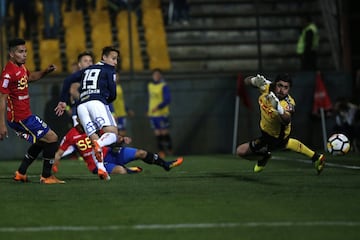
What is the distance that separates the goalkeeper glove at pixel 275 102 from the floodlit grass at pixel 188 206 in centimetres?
93

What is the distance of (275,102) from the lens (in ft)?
39.8

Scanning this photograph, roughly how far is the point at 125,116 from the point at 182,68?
2514mm

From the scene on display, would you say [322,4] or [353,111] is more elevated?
[322,4]

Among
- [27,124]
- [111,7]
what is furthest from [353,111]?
[27,124]

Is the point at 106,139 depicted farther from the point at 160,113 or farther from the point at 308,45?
the point at 308,45

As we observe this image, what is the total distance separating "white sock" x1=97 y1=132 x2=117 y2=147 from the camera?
12.2m

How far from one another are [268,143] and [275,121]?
0.40m

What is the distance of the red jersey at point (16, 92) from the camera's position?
1192cm

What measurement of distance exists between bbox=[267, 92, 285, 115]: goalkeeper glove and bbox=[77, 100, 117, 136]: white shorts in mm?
2230

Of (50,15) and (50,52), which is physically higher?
(50,15)

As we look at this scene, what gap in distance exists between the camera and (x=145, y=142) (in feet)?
71.0

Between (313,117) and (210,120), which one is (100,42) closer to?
(210,120)

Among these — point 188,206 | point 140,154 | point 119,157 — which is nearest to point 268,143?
point 140,154

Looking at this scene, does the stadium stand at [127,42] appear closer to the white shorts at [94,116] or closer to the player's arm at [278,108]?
the white shorts at [94,116]
